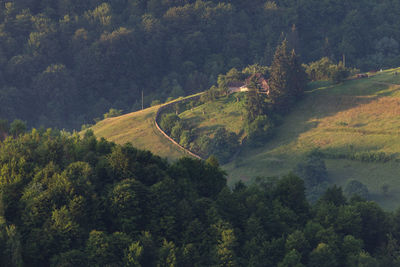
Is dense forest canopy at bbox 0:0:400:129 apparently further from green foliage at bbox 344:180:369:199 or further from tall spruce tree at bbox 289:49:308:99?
green foliage at bbox 344:180:369:199

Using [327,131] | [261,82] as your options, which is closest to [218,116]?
[261,82]

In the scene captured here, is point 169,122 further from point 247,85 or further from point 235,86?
point 235,86

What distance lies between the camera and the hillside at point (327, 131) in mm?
94500

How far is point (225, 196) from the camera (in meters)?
48.9

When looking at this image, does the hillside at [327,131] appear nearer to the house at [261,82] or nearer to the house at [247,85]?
the house at [247,85]

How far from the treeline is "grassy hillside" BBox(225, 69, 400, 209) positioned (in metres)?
37.2

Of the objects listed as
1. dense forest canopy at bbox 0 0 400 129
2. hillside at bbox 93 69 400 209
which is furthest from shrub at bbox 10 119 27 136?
dense forest canopy at bbox 0 0 400 129

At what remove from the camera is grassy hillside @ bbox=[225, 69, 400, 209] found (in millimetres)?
93188

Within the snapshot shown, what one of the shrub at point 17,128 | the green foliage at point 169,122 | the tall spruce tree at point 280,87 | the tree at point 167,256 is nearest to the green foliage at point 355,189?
the tall spruce tree at point 280,87

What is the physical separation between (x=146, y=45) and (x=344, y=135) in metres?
90.3

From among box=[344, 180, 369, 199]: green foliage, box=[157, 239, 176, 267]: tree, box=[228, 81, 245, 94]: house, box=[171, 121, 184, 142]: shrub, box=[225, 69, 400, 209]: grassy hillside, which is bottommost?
box=[344, 180, 369, 199]: green foliage

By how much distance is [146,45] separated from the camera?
600ft

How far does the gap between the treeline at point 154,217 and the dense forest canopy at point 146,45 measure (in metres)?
112

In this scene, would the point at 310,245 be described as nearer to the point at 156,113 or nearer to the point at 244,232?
the point at 244,232
